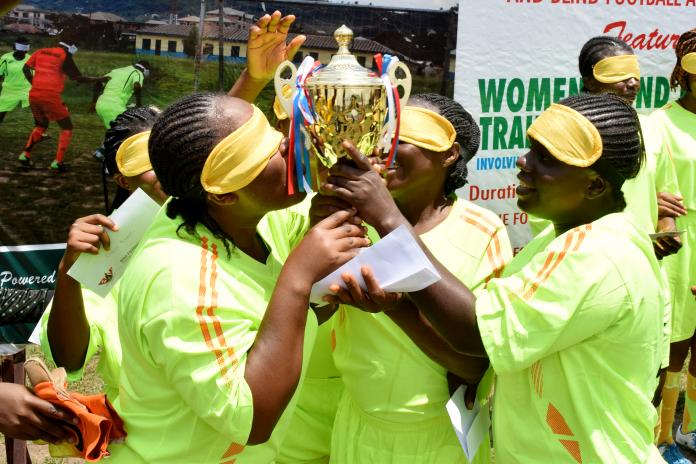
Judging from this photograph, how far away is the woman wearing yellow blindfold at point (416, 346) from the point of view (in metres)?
2.66

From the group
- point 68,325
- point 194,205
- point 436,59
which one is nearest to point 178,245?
point 194,205

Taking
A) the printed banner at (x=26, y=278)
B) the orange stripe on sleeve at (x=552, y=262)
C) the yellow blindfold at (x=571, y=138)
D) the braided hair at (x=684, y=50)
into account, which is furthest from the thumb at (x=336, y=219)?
the printed banner at (x=26, y=278)

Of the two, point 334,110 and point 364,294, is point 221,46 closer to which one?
point 334,110

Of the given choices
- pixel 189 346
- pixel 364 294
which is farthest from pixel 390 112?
pixel 189 346

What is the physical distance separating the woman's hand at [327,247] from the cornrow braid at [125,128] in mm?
1438

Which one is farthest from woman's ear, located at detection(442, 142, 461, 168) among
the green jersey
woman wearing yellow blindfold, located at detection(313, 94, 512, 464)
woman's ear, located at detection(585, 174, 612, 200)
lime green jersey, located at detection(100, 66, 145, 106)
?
lime green jersey, located at detection(100, 66, 145, 106)

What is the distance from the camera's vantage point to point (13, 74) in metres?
5.73

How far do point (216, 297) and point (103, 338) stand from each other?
1053 millimetres

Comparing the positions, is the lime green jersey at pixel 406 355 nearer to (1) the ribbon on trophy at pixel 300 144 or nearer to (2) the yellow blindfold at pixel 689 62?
(1) the ribbon on trophy at pixel 300 144

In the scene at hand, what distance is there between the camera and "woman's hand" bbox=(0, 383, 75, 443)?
7.36 ft

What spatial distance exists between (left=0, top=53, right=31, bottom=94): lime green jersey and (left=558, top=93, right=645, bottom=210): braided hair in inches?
173

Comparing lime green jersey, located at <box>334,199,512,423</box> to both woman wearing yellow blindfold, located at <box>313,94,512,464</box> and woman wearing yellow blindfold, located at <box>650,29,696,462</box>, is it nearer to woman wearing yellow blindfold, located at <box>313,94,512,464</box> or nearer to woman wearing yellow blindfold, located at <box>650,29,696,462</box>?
woman wearing yellow blindfold, located at <box>313,94,512,464</box>

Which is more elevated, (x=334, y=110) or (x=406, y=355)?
(x=334, y=110)

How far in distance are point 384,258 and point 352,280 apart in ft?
0.33
